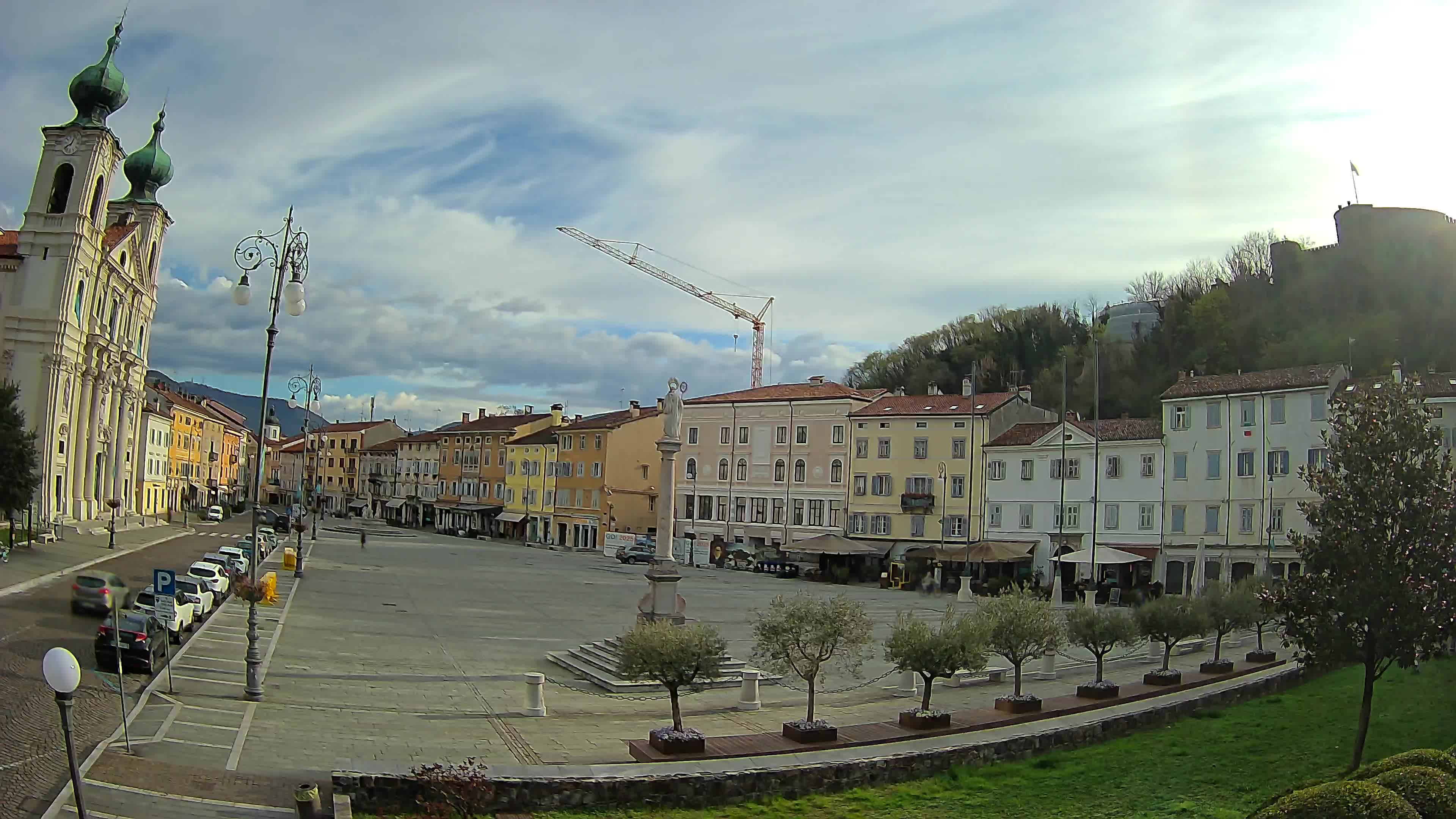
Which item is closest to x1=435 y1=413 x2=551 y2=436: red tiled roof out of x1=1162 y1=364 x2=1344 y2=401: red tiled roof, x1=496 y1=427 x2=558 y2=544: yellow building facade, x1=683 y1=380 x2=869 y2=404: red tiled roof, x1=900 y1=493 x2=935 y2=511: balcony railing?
x1=496 y1=427 x2=558 y2=544: yellow building facade

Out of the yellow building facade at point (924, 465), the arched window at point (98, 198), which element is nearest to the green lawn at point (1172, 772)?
the yellow building facade at point (924, 465)

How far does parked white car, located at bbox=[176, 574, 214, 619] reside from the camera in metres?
30.2

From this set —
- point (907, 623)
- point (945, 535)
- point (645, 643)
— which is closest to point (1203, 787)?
point (907, 623)

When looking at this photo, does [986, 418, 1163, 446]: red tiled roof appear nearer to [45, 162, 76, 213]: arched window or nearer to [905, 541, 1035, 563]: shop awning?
[905, 541, 1035, 563]: shop awning

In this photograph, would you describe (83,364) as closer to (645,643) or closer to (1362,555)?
(645,643)

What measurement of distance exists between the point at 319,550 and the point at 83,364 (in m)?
21.0

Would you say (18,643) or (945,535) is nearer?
(18,643)

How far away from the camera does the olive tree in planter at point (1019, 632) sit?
19.6 meters

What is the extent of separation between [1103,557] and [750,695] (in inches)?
1348

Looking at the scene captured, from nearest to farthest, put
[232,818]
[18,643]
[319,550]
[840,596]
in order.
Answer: [232,818] < [840,596] < [18,643] < [319,550]

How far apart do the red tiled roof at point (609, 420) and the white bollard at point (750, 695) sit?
64886 mm

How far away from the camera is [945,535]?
63344mm

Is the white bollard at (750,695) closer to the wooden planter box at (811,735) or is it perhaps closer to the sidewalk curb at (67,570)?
the wooden planter box at (811,735)

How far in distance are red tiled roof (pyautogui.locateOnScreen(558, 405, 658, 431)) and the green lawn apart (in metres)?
69.0
